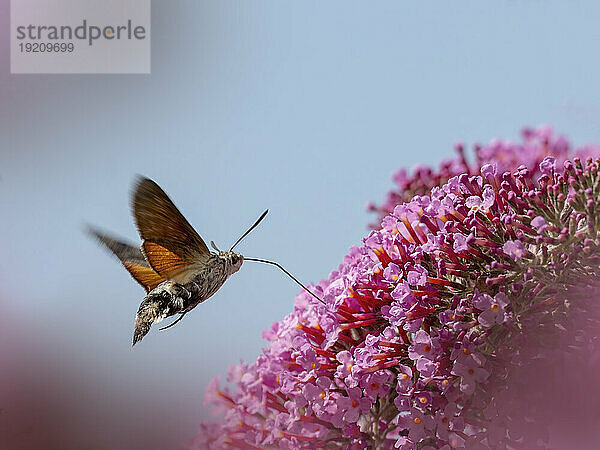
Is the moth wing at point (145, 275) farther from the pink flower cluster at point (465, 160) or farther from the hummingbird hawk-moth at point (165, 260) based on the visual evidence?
the pink flower cluster at point (465, 160)

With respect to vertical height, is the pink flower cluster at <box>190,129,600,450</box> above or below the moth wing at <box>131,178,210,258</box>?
below

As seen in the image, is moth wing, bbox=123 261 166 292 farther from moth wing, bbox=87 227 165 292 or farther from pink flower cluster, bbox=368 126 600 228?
pink flower cluster, bbox=368 126 600 228

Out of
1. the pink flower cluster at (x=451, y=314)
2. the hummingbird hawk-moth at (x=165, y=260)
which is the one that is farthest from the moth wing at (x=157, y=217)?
the pink flower cluster at (x=451, y=314)

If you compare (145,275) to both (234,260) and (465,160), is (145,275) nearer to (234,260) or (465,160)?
(234,260)

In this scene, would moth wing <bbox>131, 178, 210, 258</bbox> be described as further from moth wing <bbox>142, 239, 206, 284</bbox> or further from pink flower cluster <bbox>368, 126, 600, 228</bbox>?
pink flower cluster <bbox>368, 126, 600, 228</bbox>

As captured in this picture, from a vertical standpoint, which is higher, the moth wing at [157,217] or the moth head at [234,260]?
the moth wing at [157,217]

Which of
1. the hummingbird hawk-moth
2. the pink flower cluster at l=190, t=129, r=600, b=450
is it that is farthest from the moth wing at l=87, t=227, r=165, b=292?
the pink flower cluster at l=190, t=129, r=600, b=450

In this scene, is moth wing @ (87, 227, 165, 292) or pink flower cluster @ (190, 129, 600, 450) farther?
moth wing @ (87, 227, 165, 292)

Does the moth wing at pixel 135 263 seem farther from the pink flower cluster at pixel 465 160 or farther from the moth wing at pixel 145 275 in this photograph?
the pink flower cluster at pixel 465 160

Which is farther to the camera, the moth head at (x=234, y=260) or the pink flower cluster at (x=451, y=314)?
the moth head at (x=234, y=260)
